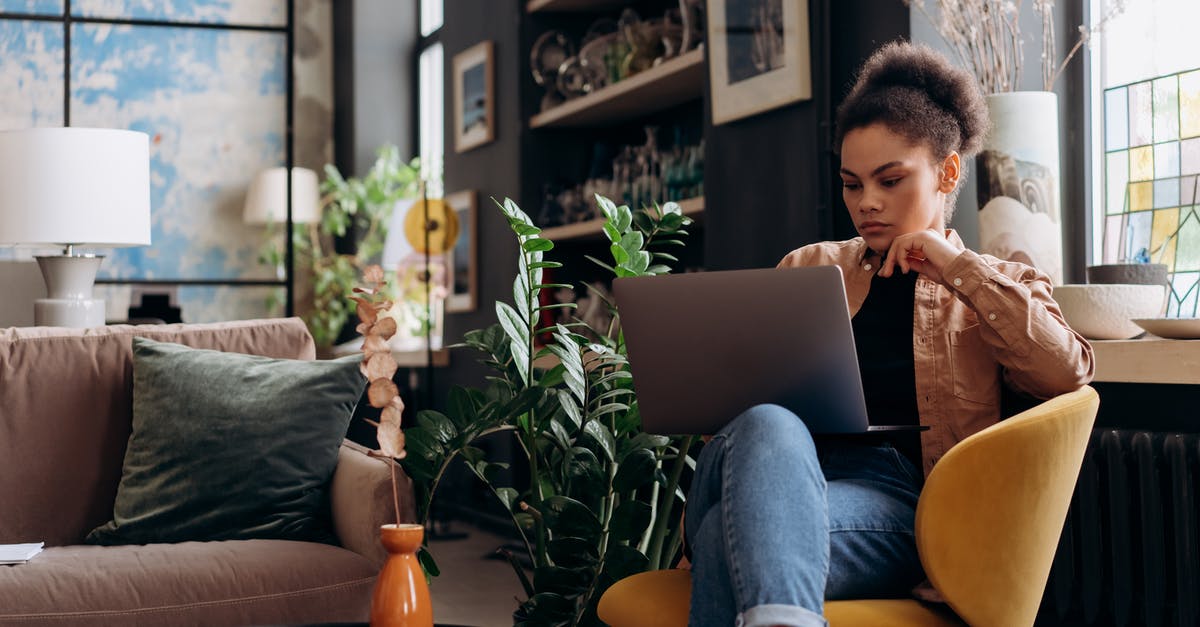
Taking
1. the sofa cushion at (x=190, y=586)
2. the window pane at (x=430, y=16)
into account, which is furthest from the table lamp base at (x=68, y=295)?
the window pane at (x=430, y=16)

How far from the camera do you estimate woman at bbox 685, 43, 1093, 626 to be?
147cm

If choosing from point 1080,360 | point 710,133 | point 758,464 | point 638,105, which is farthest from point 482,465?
point 638,105

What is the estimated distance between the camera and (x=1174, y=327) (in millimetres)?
2066

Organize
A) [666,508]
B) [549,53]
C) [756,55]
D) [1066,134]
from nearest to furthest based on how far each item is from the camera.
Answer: [666,508] → [1066,134] → [756,55] → [549,53]

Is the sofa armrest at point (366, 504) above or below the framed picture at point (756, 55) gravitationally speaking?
below

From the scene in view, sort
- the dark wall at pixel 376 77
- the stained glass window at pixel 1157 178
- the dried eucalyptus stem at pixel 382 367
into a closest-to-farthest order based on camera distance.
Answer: the dried eucalyptus stem at pixel 382 367 < the stained glass window at pixel 1157 178 < the dark wall at pixel 376 77

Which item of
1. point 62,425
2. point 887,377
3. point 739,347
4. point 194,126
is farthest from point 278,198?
point 739,347

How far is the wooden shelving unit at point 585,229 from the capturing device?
3.60 meters

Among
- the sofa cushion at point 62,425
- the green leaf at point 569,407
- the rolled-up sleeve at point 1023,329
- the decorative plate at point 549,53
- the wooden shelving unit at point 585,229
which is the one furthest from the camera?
the decorative plate at point 549,53

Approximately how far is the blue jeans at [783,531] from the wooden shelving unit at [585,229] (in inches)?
76.4

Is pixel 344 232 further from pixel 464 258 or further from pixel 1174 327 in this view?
pixel 1174 327

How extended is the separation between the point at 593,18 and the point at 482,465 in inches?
106

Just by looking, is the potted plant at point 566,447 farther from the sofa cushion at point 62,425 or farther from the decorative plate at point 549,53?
the decorative plate at point 549,53

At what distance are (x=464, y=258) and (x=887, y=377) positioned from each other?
11.2ft
